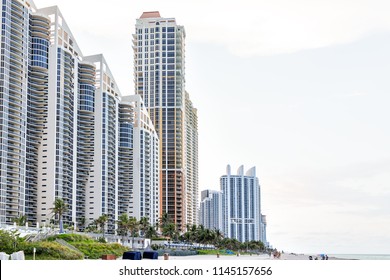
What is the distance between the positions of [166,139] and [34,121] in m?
81.2

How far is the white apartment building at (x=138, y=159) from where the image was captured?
495 feet

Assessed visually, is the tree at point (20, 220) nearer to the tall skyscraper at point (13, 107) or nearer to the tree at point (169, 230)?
the tall skyscraper at point (13, 107)

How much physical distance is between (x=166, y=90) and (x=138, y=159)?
155 ft

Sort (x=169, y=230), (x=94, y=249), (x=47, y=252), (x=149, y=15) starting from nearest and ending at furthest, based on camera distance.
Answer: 1. (x=47, y=252)
2. (x=94, y=249)
3. (x=169, y=230)
4. (x=149, y=15)

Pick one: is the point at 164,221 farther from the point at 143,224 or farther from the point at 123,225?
the point at 123,225

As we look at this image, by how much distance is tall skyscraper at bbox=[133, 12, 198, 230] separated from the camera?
633 feet

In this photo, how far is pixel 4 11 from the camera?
A: 107 meters

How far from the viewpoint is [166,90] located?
195125 millimetres

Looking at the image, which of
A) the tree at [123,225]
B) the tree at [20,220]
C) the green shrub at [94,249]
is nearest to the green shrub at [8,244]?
the green shrub at [94,249]

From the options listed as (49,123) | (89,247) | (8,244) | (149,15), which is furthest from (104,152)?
(8,244)

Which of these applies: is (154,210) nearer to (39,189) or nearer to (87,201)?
(87,201)

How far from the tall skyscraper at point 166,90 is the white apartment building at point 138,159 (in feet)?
93.4

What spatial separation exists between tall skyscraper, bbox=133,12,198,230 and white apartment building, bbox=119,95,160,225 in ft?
93.4
